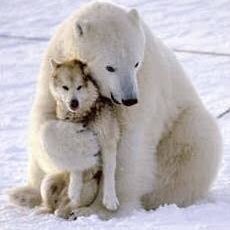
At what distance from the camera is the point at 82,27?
4.87 metres

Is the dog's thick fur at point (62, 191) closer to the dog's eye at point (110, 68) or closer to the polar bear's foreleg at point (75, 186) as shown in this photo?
the polar bear's foreleg at point (75, 186)

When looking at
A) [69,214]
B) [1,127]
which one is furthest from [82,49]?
[1,127]

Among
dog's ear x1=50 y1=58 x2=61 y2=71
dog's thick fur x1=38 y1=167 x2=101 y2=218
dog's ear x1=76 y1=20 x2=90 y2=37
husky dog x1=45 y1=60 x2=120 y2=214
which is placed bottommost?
dog's thick fur x1=38 y1=167 x2=101 y2=218

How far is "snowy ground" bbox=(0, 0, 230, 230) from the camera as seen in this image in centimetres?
498

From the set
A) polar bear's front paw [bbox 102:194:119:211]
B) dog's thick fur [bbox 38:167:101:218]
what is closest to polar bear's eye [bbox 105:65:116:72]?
dog's thick fur [bbox 38:167:101:218]

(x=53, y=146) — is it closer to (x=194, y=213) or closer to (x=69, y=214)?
(x=69, y=214)

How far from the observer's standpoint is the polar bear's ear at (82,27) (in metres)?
4.86

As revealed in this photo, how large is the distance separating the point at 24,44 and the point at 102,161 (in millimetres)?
4971

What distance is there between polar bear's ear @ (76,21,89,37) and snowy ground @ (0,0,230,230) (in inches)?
36.5

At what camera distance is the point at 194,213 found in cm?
513

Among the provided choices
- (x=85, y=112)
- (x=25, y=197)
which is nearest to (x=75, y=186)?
(x=85, y=112)

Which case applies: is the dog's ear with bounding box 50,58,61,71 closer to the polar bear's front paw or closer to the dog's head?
the dog's head

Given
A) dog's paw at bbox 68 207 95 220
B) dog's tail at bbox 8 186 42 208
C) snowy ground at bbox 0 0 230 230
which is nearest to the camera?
snowy ground at bbox 0 0 230 230

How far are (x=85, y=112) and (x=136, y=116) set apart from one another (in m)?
0.28
